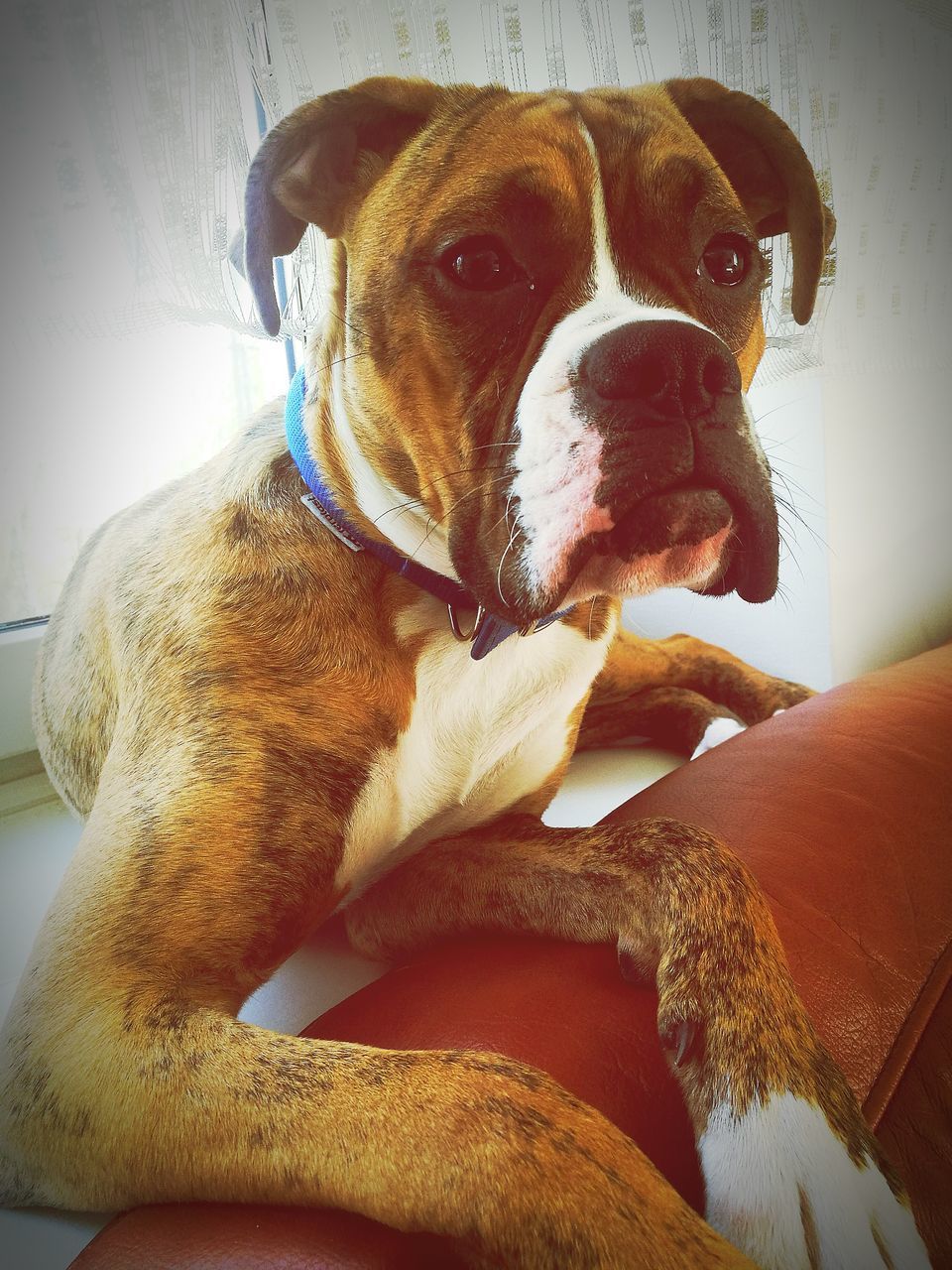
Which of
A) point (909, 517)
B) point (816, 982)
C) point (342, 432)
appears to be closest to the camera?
point (816, 982)

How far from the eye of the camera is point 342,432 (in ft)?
3.76

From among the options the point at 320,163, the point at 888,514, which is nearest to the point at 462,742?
the point at 320,163

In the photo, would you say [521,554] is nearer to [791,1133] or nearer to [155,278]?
[791,1133]

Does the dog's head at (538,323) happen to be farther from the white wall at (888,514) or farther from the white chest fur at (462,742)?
the white wall at (888,514)

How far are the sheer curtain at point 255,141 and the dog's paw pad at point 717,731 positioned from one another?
0.59 meters

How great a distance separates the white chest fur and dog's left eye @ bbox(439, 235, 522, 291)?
387 mm

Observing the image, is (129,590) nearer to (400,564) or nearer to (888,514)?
(400,564)

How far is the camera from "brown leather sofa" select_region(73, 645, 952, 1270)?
70cm

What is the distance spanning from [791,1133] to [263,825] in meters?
0.59

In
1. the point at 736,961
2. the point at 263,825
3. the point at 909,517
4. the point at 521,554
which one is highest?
the point at 521,554

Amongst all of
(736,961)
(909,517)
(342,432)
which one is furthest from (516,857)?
(909,517)

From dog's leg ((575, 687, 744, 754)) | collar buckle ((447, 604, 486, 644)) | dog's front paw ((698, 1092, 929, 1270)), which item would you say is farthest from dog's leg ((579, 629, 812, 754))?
dog's front paw ((698, 1092, 929, 1270))

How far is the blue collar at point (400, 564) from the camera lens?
111cm

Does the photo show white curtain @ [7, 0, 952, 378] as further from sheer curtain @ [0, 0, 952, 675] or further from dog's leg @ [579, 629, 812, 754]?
dog's leg @ [579, 629, 812, 754]
